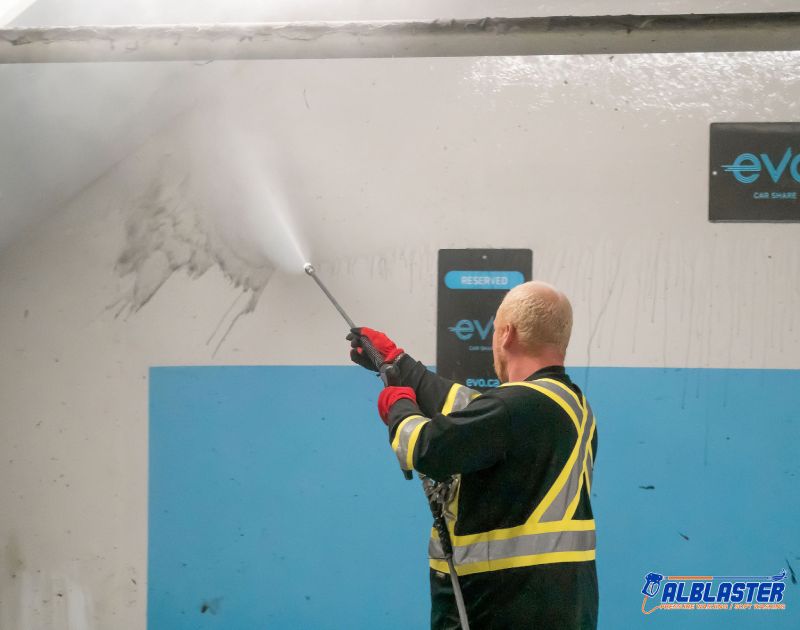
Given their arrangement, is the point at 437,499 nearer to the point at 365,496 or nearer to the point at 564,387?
the point at 564,387

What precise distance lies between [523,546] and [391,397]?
0.37 meters

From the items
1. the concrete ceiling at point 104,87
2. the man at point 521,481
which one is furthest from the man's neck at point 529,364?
the concrete ceiling at point 104,87

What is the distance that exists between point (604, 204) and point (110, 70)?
1.27 metres

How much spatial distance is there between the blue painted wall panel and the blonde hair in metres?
0.65

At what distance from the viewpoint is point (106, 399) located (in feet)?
7.39

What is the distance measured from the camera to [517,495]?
146 centimetres

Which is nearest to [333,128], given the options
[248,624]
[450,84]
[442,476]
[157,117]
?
[450,84]

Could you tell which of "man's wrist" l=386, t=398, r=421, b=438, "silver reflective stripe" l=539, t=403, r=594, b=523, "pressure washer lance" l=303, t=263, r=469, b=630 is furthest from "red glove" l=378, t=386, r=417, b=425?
"silver reflective stripe" l=539, t=403, r=594, b=523

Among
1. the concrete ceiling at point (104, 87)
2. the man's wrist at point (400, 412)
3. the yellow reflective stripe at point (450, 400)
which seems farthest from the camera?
the concrete ceiling at point (104, 87)

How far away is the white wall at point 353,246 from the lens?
85.1 inches

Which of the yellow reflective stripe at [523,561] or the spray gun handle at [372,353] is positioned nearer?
the yellow reflective stripe at [523,561]

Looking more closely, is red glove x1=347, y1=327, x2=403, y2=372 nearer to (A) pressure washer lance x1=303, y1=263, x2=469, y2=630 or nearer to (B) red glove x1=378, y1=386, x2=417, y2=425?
(A) pressure washer lance x1=303, y1=263, x2=469, y2=630

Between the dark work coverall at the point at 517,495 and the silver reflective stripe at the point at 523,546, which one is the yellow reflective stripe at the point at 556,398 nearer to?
the dark work coverall at the point at 517,495

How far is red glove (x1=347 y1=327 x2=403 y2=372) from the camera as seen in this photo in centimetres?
179
